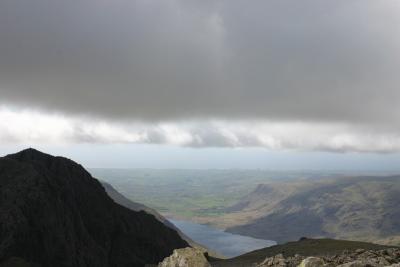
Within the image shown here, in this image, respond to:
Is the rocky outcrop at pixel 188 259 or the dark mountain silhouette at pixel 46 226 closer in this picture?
the rocky outcrop at pixel 188 259

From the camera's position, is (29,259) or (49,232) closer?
(29,259)

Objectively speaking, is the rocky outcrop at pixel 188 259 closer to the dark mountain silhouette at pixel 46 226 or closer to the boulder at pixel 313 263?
the boulder at pixel 313 263

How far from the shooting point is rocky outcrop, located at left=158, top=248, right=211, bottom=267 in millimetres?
70188

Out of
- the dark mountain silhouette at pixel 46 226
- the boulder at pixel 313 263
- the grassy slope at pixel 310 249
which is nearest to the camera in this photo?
the boulder at pixel 313 263

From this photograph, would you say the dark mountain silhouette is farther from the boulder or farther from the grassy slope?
the boulder

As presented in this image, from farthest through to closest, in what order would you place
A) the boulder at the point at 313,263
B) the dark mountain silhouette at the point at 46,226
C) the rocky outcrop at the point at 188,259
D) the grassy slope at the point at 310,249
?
the grassy slope at the point at 310,249 → the dark mountain silhouette at the point at 46,226 → the rocky outcrop at the point at 188,259 → the boulder at the point at 313,263

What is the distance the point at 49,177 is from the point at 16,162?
1442cm

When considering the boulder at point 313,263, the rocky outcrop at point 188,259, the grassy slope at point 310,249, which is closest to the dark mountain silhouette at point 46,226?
the grassy slope at point 310,249

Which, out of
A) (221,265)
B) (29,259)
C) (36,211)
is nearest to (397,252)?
(221,265)

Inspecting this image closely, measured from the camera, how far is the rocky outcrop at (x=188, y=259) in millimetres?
70188

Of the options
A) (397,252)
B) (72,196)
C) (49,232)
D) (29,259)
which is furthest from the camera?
(72,196)

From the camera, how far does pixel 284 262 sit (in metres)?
73.9

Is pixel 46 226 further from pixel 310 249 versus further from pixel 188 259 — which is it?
pixel 188 259

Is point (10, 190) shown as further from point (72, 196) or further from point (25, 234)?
point (72, 196)
